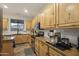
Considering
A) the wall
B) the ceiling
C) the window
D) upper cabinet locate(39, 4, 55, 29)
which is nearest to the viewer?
the ceiling

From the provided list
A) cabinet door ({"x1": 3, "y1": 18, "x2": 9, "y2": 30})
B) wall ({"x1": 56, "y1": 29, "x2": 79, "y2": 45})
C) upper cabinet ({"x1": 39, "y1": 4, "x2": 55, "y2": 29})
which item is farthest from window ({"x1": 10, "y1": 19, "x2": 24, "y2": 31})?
wall ({"x1": 56, "y1": 29, "x2": 79, "y2": 45})

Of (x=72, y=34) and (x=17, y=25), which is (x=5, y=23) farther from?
(x=72, y=34)

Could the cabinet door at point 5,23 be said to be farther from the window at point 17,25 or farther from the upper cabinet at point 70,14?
the upper cabinet at point 70,14

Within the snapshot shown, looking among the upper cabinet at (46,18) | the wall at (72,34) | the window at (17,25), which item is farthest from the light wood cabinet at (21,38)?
the wall at (72,34)

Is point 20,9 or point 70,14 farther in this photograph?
point 20,9

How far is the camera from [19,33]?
A: 1.75 meters

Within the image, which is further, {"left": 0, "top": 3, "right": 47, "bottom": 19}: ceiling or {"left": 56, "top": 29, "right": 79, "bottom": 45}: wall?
{"left": 56, "top": 29, "right": 79, "bottom": 45}: wall

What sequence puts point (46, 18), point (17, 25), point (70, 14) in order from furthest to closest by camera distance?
point (46, 18) < point (17, 25) < point (70, 14)

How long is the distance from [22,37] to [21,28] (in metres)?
0.18

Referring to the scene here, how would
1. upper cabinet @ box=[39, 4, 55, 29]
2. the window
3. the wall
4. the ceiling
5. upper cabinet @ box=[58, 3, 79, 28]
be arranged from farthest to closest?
upper cabinet @ box=[39, 4, 55, 29], the wall, the window, the ceiling, upper cabinet @ box=[58, 3, 79, 28]

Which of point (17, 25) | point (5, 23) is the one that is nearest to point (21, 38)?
point (17, 25)

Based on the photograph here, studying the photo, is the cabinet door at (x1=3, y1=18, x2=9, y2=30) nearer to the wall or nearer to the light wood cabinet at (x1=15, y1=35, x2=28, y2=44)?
the light wood cabinet at (x1=15, y1=35, x2=28, y2=44)

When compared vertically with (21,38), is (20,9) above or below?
above

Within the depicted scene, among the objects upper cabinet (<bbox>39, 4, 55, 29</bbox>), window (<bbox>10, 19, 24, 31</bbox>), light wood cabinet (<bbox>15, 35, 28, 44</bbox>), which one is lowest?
light wood cabinet (<bbox>15, 35, 28, 44</bbox>)
